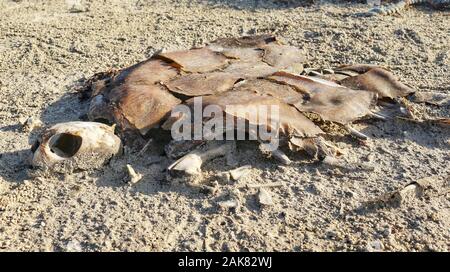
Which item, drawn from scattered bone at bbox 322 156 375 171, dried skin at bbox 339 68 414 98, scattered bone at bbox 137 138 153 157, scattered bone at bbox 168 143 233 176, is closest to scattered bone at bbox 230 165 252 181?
scattered bone at bbox 168 143 233 176

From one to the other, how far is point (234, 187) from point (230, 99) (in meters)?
0.55

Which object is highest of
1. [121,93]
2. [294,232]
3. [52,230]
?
[121,93]

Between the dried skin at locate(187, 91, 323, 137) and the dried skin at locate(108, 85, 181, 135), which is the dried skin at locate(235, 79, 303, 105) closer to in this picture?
the dried skin at locate(187, 91, 323, 137)

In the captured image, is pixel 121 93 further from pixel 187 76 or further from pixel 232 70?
pixel 232 70

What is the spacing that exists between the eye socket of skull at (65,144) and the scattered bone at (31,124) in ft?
1.97

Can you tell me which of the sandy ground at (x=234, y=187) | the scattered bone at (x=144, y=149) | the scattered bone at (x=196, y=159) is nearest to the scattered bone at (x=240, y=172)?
the sandy ground at (x=234, y=187)

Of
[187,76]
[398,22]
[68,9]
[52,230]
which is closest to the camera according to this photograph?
[52,230]

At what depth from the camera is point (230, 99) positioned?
3.56 m

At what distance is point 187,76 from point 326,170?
1.12 metres

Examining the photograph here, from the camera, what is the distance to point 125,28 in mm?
5699

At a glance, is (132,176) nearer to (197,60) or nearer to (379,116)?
(197,60)

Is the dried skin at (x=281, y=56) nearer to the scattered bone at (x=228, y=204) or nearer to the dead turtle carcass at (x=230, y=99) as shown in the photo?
the dead turtle carcass at (x=230, y=99)
